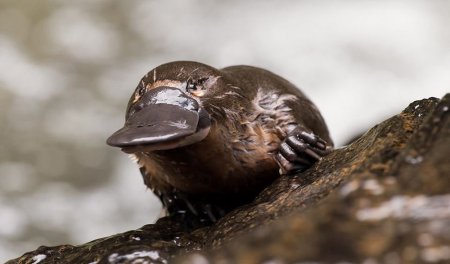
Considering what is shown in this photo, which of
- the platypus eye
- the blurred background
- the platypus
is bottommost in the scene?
the platypus

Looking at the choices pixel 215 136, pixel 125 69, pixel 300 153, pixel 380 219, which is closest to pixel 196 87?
pixel 215 136

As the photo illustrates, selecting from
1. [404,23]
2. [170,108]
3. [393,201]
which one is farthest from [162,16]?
[393,201]

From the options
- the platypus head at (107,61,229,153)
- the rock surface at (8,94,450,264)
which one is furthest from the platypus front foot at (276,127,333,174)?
the rock surface at (8,94,450,264)

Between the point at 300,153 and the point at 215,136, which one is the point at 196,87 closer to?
the point at 215,136

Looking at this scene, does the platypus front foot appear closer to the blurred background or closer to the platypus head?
the platypus head

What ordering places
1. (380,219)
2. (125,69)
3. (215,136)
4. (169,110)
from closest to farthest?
(380,219) → (169,110) → (215,136) → (125,69)

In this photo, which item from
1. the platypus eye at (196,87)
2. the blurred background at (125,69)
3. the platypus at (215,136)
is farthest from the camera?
the blurred background at (125,69)

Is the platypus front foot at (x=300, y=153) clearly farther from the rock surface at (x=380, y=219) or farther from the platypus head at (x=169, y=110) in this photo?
the rock surface at (x=380, y=219)

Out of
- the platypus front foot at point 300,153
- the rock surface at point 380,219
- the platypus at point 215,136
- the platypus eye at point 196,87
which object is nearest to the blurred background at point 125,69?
the platypus at point 215,136
